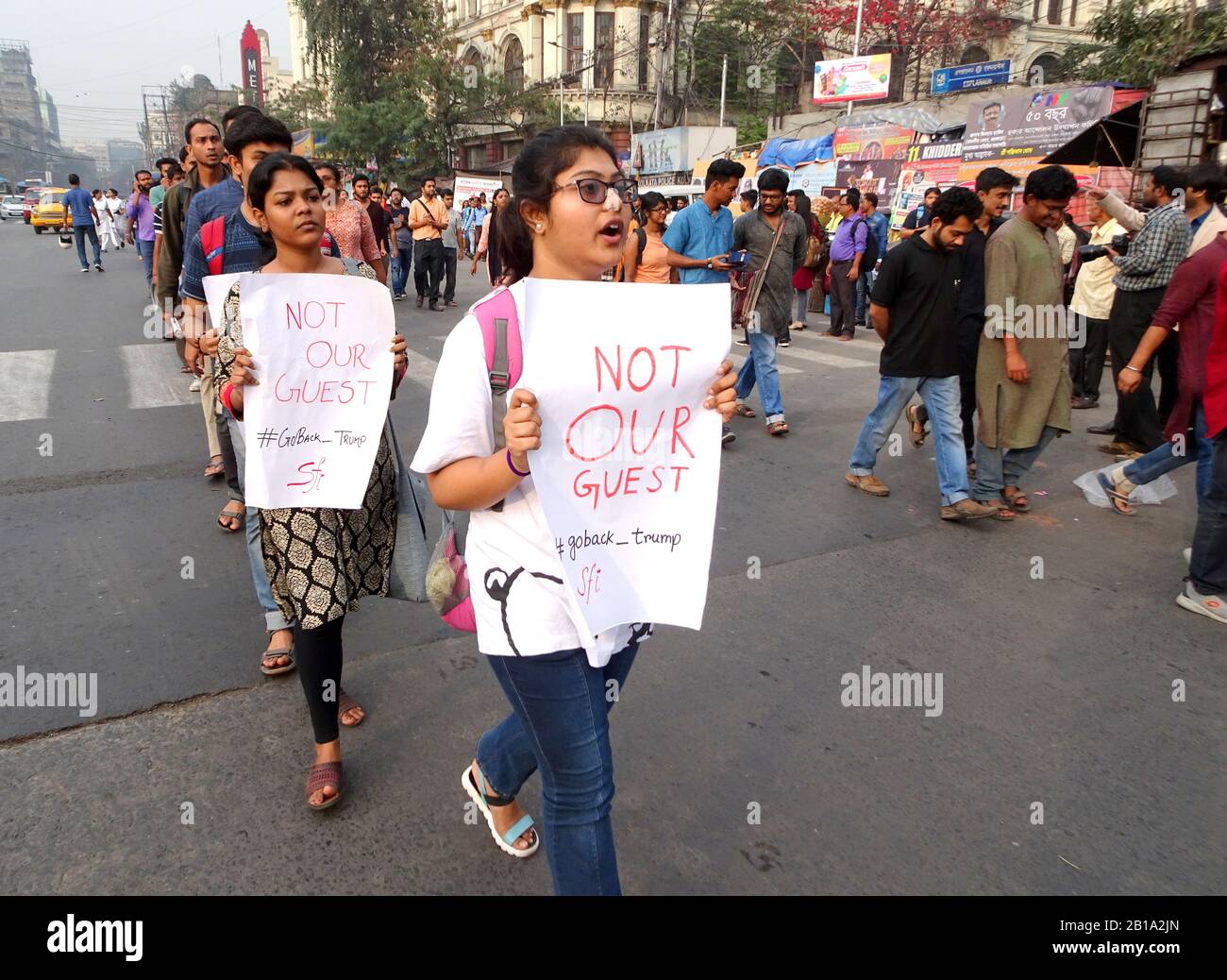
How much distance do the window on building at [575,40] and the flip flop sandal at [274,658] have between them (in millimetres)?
44177

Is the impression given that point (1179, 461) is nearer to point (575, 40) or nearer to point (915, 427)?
point (915, 427)

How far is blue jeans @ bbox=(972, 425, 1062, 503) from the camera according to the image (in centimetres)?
518

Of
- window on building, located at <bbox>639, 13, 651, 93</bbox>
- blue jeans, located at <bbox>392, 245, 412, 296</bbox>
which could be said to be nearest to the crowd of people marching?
blue jeans, located at <bbox>392, 245, 412, 296</bbox>

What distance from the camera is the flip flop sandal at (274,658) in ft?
10.8

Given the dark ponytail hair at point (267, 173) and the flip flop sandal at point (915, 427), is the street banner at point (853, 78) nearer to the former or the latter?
the flip flop sandal at point (915, 427)

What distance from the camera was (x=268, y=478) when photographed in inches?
98.0

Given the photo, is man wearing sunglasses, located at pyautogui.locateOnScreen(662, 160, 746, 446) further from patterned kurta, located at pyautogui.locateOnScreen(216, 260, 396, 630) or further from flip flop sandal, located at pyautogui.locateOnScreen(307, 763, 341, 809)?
flip flop sandal, located at pyautogui.locateOnScreen(307, 763, 341, 809)

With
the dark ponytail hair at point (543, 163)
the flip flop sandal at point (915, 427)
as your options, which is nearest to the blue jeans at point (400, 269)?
the flip flop sandal at point (915, 427)

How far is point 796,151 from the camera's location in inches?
878

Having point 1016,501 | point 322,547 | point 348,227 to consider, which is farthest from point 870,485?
point 348,227

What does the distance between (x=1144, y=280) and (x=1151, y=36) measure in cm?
1243

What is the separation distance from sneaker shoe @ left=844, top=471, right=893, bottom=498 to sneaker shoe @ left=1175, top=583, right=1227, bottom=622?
72.6 inches
